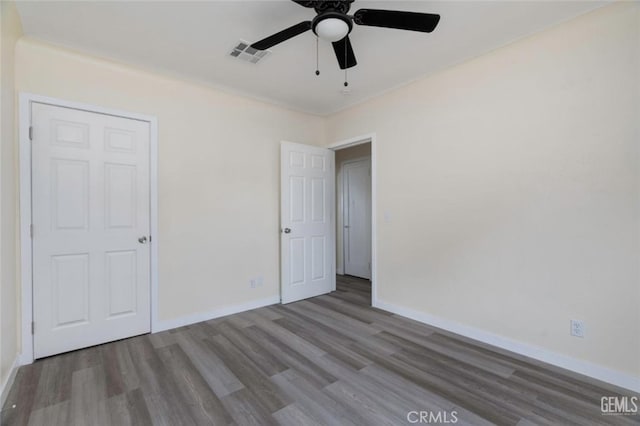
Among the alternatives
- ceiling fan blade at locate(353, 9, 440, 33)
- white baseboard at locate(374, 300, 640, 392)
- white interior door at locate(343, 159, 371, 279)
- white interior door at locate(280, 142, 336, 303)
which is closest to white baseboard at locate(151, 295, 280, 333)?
white interior door at locate(280, 142, 336, 303)

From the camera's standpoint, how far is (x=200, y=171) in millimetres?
3184

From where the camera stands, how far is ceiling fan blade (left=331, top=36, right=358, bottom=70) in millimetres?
2013

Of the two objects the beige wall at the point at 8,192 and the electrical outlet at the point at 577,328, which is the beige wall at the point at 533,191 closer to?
the electrical outlet at the point at 577,328

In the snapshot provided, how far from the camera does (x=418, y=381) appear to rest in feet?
6.64

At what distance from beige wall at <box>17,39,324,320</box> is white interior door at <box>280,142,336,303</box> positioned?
0.52 ft

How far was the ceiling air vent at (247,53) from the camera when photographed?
2479mm

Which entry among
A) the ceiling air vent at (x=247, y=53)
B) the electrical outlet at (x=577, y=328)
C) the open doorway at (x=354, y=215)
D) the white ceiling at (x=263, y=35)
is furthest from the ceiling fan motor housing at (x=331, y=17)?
the open doorway at (x=354, y=215)

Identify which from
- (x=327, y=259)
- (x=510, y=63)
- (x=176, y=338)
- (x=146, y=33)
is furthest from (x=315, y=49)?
(x=176, y=338)

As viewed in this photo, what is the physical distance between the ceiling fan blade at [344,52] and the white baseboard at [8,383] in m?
3.14

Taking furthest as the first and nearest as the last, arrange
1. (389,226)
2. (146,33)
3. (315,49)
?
(389,226)
(315,49)
(146,33)

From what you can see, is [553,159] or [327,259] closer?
[553,159]

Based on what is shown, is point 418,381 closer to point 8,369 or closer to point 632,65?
point 632,65

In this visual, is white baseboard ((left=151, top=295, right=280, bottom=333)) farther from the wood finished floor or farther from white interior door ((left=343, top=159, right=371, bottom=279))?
white interior door ((left=343, top=159, right=371, bottom=279))

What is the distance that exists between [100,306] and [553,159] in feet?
13.3
